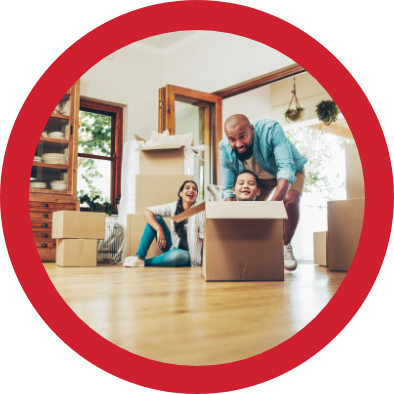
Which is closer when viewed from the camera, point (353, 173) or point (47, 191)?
point (353, 173)

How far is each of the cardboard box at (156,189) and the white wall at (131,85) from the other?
1.01 metres

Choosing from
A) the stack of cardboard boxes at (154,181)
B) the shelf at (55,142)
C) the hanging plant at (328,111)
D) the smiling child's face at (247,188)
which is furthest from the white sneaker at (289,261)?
the shelf at (55,142)

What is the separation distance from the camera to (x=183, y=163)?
2.71 metres

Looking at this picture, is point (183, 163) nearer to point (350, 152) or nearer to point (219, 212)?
point (350, 152)

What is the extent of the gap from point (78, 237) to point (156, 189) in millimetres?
643

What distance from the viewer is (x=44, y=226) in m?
2.65

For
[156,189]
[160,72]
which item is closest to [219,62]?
[160,72]

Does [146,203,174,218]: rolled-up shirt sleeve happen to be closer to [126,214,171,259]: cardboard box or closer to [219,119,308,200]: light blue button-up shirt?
[126,214,171,259]: cardboard box

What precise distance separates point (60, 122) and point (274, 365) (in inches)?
111

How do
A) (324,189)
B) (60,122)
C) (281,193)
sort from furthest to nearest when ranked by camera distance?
(324,189) < (60,122) < (281,193)

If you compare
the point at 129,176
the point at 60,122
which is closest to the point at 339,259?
the point at 129,176

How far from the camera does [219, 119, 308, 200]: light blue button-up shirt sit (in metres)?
1.73

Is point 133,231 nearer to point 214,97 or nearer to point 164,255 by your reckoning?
point 164,255

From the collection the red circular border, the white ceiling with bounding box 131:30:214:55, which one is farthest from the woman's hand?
the white ceiling with bounding box 131:30:214:55
